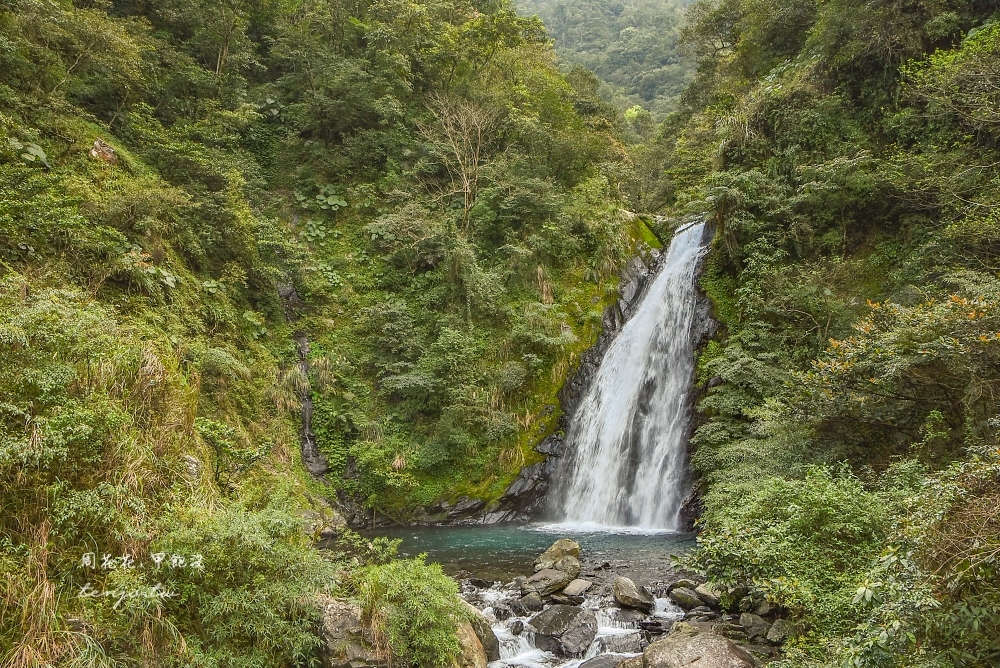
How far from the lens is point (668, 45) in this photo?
50.9 metres

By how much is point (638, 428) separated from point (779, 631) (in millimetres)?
8636

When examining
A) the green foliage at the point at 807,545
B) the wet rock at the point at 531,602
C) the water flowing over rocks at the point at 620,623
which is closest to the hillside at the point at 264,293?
the water flowing over rocks at the point at 620,623

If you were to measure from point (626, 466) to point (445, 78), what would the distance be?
16404mm

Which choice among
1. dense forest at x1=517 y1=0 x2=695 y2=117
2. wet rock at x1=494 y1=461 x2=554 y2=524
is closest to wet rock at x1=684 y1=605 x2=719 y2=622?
wet rock at x1=494 y1=461 x2=554 y2=524

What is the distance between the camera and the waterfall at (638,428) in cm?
1369

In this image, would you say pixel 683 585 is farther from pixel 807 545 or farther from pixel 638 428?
pixel 638 428

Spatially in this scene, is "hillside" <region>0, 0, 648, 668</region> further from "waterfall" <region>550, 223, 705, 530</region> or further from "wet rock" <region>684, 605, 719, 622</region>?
"wet rock" <region>684, 605, 719, 622</region>

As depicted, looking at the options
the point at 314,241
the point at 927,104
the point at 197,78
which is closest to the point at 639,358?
the point at 927,104

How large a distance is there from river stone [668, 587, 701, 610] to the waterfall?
192 inches

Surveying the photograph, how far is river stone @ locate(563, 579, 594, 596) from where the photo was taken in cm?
840

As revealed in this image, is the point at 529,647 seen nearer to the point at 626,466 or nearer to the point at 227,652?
the point at 227,652

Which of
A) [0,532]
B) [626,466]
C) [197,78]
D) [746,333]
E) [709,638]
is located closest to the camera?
[0,532]

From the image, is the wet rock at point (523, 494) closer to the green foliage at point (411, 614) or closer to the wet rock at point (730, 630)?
the wet rock at point (730, 630)

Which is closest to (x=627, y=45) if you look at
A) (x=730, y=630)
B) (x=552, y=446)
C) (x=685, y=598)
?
(x=552, y=446)
